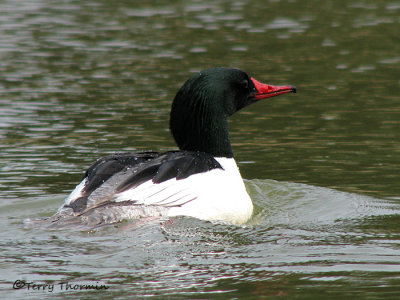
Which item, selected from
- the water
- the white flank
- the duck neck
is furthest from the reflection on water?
the duck neck

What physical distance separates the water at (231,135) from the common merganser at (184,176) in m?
0.24

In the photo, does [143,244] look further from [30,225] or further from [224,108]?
[224,108]

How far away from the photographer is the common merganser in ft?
26.8

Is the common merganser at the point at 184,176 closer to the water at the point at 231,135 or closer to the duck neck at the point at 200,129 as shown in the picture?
the duck neck at the point at 200,129

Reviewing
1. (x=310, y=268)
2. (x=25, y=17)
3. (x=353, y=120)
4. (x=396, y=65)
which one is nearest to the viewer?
(x=310, y=268)

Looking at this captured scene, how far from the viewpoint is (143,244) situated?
25.0 feet

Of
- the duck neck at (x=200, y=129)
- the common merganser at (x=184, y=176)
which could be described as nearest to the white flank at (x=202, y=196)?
the common merganser at (x=184, y=176)

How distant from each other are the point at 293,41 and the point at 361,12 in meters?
4.98

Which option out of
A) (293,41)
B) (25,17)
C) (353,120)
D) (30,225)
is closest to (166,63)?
(293,41)

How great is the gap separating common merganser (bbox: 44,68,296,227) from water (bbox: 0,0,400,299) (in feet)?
0.77

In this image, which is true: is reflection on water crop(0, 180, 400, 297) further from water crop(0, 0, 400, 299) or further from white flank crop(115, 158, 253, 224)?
white flank crop(115, 158, 253, 224)

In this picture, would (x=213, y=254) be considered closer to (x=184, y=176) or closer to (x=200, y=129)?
(x=184, y=176)

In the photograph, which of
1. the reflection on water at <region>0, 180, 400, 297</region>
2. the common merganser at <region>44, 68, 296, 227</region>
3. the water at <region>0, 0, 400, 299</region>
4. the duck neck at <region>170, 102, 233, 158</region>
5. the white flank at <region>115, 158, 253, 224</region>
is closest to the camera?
the reflection on water at <region>0, 180, 400, 297</region>

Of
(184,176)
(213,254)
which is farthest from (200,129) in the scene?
(213,254)
